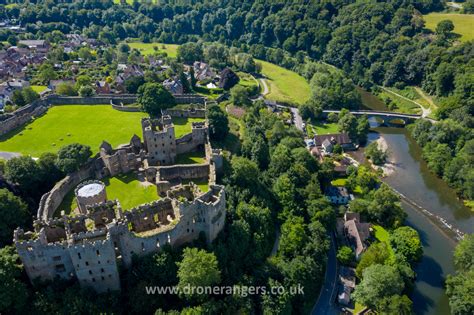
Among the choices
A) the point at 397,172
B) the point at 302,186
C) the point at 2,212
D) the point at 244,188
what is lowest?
the point at 397,172

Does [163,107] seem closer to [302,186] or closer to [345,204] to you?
[302,186]

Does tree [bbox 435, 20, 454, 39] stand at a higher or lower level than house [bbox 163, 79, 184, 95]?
higher

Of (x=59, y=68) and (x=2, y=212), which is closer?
(x=2, y=212)

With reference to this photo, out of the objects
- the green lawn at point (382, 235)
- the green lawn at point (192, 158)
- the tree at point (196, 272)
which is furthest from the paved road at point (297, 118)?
the tree at point (196, 272)

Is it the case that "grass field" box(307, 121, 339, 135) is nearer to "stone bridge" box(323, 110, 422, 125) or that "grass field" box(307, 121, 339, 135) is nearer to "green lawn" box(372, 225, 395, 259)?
"stone bridge" box(323, 110, 422, 125)

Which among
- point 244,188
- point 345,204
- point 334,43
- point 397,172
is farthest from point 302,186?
point 334,43

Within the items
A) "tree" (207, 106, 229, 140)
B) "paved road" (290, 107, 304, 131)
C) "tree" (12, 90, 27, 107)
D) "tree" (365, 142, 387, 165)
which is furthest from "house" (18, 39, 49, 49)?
"tree" (365, 142, 387, 165)
